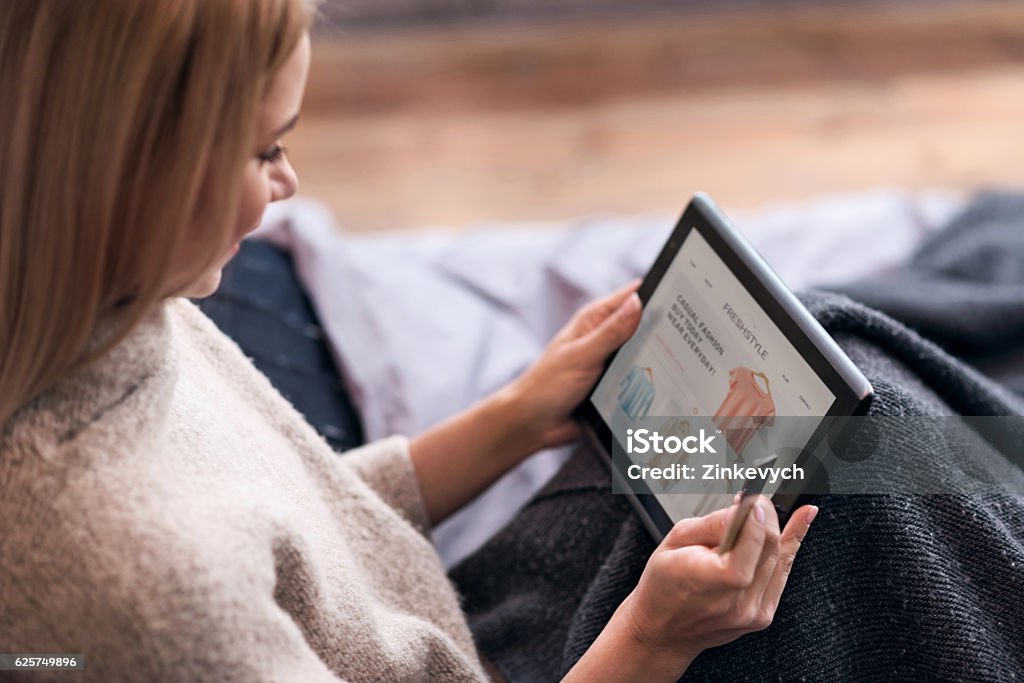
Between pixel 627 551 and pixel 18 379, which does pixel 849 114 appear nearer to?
pixel 627 551

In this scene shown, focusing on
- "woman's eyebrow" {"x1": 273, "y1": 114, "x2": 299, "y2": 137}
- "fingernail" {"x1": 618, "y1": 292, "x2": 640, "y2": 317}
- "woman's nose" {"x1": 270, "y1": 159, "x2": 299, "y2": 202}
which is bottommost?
"fingernail" {"x1": 618, "y1": 292, "x2": 640, "y2": 317}

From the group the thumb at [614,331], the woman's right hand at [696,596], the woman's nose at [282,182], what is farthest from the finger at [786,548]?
the woman's nose at [282,182]

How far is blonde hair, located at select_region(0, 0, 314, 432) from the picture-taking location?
49 centimetres

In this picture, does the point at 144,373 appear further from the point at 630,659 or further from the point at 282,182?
the point at 630,659

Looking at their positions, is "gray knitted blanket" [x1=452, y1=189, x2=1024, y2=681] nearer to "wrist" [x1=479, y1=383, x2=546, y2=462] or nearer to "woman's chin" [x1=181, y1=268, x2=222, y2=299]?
"wrist" [x1=479, y1=383, x2=546, y2=462]

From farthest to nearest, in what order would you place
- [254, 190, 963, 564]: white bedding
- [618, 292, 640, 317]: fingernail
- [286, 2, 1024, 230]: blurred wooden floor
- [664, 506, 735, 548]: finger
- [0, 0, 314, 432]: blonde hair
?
[286, 2, 1024, 230]: blurred wooden floor → [254, 190, 963, 564]: white bedding → [618, 292, 640, 317]: fingernail → [664, 506, 735, 548]: finger → [0, 0, 314, 432]: blonde hair

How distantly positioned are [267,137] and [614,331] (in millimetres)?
350

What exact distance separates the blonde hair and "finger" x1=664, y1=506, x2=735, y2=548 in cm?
32

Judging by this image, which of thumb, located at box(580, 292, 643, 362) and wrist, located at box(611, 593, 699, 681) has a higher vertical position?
thumb, located at box(580, 292, 643, 362)

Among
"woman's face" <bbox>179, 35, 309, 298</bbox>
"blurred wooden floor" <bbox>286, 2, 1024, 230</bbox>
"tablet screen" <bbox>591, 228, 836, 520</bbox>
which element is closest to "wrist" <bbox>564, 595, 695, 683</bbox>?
"tablet screen" <bbox>591, 228, 836, 520</bbox>

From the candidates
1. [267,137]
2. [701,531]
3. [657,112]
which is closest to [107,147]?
[267,137]

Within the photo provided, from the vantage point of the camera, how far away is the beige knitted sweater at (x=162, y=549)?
510 mm

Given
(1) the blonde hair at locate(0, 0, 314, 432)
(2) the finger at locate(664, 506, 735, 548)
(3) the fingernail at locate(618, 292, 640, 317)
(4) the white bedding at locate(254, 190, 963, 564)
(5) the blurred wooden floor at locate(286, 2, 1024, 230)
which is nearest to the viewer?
(1) the blonde hair at locate(0, 0, 314, 432)

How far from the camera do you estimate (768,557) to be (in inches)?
23.4
